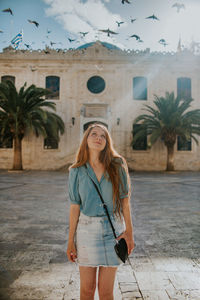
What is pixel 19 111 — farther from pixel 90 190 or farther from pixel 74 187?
pixel 90 190

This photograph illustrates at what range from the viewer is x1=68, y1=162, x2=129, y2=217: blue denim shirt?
1.80 metres

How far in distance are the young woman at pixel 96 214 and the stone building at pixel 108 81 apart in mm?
18322

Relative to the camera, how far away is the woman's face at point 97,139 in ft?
6.37

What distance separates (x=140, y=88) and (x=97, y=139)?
2013 cm

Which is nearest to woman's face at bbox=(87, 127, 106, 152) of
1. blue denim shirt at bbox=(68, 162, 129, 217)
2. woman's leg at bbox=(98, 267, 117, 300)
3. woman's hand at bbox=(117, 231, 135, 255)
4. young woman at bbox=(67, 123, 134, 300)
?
young woman at bbox=(67, 123, 134, 300)

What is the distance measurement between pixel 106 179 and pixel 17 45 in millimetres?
22408

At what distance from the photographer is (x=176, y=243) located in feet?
12.3

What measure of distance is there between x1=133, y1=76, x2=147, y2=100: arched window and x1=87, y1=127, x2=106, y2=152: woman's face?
64.5 ft

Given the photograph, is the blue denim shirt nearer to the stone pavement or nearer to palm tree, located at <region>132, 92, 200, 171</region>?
the stone pavement

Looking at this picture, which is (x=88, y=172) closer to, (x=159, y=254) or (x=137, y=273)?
(x=137, y=273)

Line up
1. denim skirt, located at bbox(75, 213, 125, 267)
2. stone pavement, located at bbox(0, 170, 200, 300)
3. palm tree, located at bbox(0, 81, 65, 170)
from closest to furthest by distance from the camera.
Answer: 1. denim skirt, located at bbox(75, 213, 125, 267)
2. stone pavement, located at bbox(0, 170, 200, 300)
3. palm tree, located at bbox(0, 81, 65, 170)

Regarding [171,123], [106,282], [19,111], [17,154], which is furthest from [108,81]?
[106,282]

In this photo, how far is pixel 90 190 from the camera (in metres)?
1.82

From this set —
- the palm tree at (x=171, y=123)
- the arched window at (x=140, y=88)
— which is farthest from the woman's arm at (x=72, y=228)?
the arched window at (x=140, y=88)
